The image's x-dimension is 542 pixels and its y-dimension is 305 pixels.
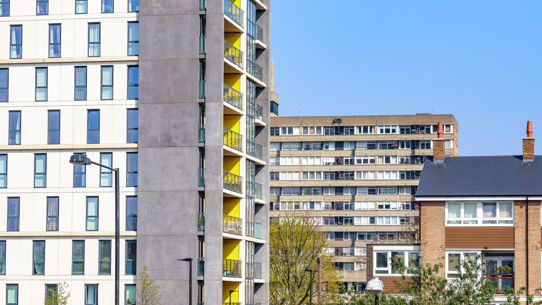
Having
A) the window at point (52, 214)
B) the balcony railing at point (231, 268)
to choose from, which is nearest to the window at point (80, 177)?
the window at point (52, 214)

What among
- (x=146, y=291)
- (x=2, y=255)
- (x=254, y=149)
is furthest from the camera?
(x=254, y=149)

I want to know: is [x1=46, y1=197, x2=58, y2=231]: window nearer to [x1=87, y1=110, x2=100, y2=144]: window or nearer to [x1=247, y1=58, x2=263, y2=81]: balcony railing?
[x1=87, y1=110, x2=100, y2=144]: window

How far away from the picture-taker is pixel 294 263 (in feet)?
292

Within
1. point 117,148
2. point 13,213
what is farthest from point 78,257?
point 117,148

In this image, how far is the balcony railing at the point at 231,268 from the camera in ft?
210

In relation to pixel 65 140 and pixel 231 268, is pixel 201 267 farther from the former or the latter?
pixel 65 140

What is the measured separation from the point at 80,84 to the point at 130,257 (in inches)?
420

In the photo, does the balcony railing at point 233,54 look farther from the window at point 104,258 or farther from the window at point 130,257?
the window at point 104,258

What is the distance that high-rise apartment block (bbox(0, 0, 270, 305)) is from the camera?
62250mm

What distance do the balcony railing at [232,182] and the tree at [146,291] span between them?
285 inches

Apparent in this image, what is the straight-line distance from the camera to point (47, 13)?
65.3 meters

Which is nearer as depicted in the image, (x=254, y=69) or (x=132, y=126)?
(x=132, y=126)

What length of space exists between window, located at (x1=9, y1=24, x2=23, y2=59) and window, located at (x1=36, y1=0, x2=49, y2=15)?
1447 millimetres

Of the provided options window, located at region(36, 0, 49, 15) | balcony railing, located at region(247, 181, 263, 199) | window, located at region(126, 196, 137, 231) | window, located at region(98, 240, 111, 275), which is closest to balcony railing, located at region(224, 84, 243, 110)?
balcony railing, located at region(247, 181, 263, 199)
